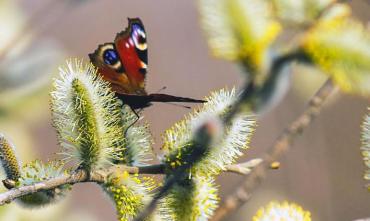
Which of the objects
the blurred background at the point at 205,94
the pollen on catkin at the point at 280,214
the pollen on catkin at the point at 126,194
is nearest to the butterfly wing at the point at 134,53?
the pollen on catkin at the point at 126,194

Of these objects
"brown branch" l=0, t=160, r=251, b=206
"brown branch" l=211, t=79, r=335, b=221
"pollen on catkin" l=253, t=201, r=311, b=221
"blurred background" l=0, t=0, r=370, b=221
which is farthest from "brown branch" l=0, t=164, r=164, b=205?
"blurred background" l=0, t=0, r=370, b=221

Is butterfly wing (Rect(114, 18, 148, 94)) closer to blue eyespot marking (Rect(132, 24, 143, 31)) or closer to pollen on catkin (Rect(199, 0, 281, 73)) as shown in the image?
blue eyespot marking (Rect(132, 24, 143, 31))

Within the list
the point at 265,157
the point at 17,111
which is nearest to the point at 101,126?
the point at 265,157

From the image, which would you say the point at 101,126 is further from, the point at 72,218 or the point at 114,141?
the point at 72,218

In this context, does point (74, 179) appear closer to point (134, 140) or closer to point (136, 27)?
point (134, 140)

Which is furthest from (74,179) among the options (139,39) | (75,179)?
(139,39)
